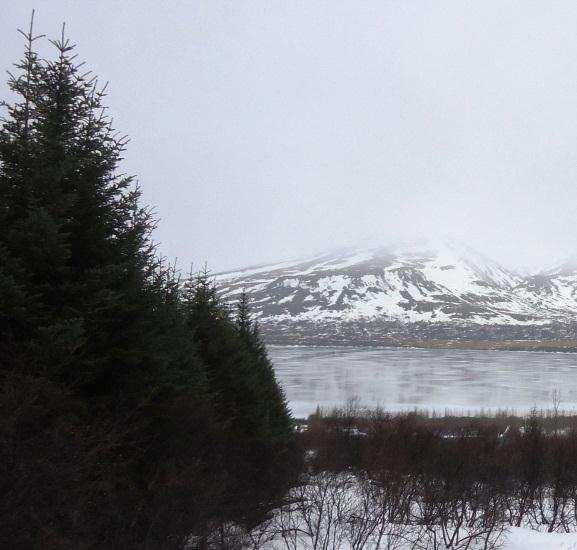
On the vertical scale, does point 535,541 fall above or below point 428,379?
above

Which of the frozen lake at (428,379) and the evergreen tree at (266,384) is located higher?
the evergreen tree at (266,384)

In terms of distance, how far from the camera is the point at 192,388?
10.7m

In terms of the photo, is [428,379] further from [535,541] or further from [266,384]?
[535,541]

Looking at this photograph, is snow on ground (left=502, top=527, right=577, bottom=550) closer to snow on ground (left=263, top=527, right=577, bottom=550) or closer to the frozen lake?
snow on ground (left=263, top=527, right=577, bottom=550)

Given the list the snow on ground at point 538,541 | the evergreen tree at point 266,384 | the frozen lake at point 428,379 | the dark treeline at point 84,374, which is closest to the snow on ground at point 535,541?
the snow on ground at point 538,541

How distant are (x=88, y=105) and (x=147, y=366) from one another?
15.3ft

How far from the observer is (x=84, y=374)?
770 cm

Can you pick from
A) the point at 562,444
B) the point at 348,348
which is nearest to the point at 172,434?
the point at 562,444

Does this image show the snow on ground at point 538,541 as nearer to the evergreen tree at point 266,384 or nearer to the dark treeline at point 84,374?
the evergreen tree at point 266,384

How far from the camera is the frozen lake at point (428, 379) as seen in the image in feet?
265

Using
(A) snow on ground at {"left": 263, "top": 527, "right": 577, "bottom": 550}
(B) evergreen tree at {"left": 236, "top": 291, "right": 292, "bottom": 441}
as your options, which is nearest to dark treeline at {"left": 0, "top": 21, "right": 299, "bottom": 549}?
(A) snow on ground at {"left": 263, "top": 527, "right": 577, "bottom": 550}

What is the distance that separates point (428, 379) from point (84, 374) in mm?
107349

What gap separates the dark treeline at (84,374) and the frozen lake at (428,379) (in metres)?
62.3

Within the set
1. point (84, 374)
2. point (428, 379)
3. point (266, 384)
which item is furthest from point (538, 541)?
point (428, 379)
